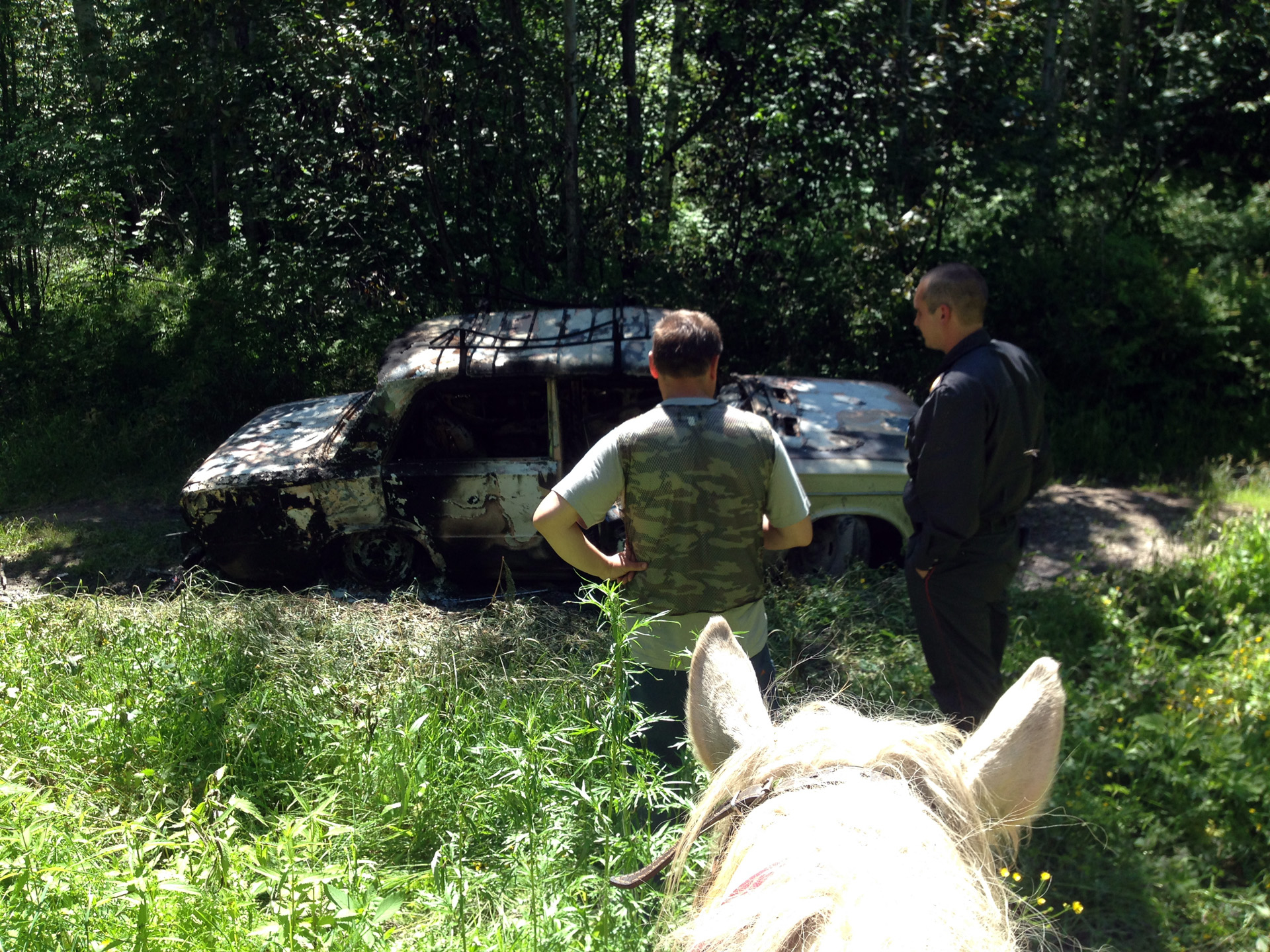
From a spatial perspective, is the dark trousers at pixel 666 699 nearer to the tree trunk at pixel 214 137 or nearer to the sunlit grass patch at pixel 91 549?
the sunlit grass patch at pixel 91 549

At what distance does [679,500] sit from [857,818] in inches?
62.3

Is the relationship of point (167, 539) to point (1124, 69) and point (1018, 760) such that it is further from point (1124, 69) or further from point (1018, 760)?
point (1124, 69)

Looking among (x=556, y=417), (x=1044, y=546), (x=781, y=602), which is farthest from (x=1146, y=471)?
(x=556, y=417)

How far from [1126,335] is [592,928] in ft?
29.6

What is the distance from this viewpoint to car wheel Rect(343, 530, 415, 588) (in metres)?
5.75

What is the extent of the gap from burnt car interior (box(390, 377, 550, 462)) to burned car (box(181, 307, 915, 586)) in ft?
0.04

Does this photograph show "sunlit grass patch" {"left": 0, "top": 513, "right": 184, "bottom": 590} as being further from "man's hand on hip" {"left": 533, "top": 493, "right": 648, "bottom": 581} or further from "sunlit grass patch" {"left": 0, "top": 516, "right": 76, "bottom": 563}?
"man's hand on hip" {"left": 533, "top": 493, "right": 648, "bottom": 581}

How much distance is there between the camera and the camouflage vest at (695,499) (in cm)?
271

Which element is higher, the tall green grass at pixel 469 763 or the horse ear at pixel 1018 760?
the horse ear at pixel 1018 760

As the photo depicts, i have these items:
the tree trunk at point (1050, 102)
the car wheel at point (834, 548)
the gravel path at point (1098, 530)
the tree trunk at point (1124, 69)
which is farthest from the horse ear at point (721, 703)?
the tree trunk at point (1124, 69)

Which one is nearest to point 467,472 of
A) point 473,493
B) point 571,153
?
point 473,493

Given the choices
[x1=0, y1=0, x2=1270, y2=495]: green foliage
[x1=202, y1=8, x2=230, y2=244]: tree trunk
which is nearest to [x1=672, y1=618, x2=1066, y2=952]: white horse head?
[x1=0, y1=0, x2=1270, y2=495]: green foliage

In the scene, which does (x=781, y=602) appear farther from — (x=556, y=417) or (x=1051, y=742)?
(x=1051, y=742)

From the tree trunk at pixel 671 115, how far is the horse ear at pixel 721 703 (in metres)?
7.56
